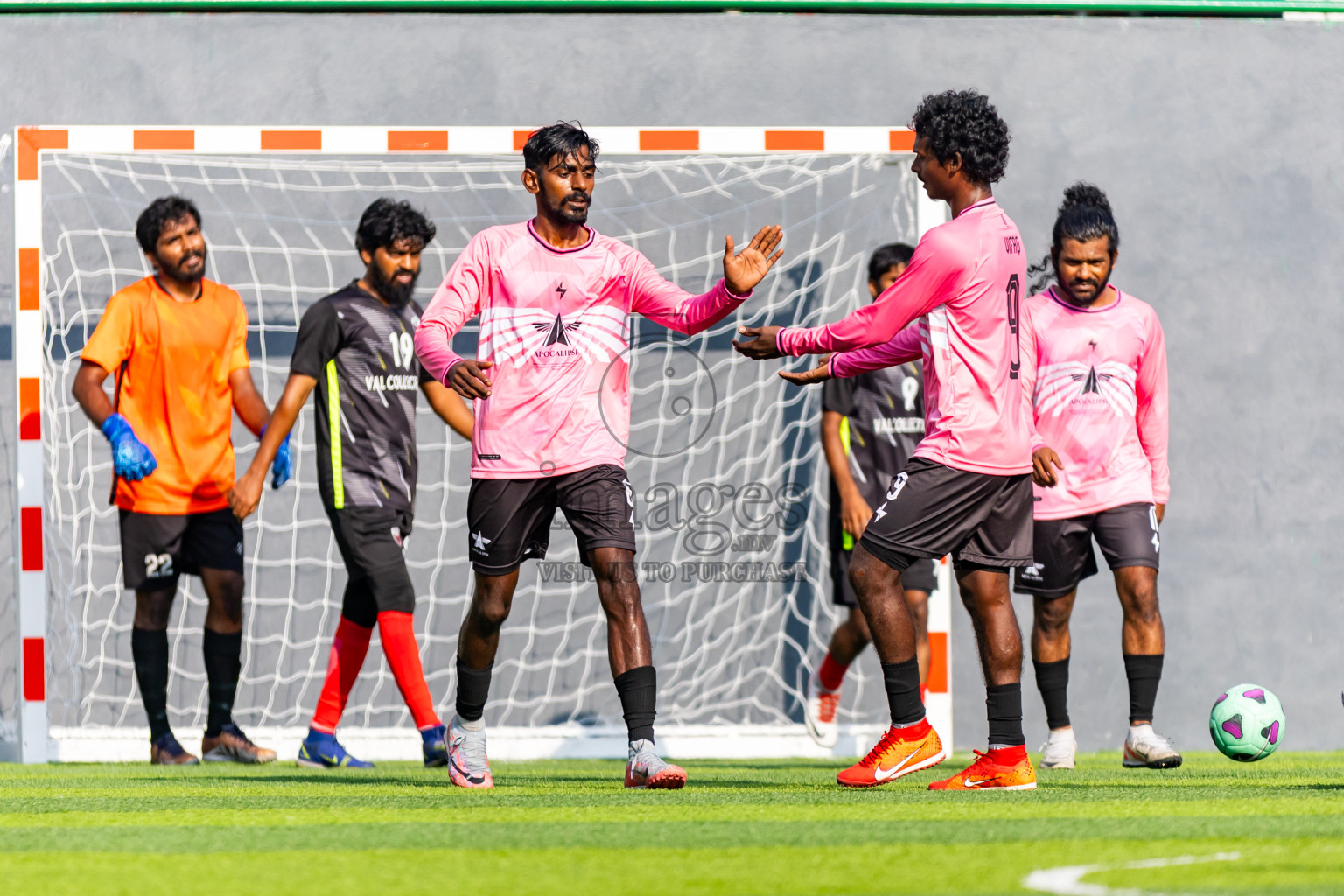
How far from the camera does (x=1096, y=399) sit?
5.76 meters

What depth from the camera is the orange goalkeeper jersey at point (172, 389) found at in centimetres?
616

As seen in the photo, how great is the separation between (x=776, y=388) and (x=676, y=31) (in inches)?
68.0

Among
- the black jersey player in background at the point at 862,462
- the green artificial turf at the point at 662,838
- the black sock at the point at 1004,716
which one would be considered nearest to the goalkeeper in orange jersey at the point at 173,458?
the green artificial turf at the point at 662,838

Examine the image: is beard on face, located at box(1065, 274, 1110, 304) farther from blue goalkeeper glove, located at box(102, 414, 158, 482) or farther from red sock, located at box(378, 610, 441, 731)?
blue goalkeeper glove, located at box(102, 414, 158, 482)

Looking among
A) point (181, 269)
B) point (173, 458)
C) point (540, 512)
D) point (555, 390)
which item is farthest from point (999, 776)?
point (181, 269)

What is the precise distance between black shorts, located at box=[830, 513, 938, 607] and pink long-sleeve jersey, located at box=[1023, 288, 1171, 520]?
2.78 feet

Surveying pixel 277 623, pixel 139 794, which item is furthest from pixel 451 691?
pixel 139 794

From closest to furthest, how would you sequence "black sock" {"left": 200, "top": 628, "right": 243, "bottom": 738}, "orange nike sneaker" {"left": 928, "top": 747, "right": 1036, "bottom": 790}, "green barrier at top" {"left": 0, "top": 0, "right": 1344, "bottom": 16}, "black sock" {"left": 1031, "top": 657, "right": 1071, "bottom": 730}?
"orange nike sneaker" {"left": 928, "top": 747, "right": 1036, "bottom": 790} → "black sock" {"left": 1031, "top": 657, "right": 1071, "bottom": 730} → "black sock" {"left": 200, "top": 628, "right": 243, "bottom": 738} → "green barrier at top" {"left": 0, "top": 0, "right": 1344, "bottom": 16}

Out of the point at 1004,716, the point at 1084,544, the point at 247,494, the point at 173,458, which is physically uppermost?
the point at 173,458

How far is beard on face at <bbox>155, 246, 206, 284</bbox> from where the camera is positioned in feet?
20.5

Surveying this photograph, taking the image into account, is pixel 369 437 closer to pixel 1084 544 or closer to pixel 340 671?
pixel 340 671

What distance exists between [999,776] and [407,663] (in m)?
2.22

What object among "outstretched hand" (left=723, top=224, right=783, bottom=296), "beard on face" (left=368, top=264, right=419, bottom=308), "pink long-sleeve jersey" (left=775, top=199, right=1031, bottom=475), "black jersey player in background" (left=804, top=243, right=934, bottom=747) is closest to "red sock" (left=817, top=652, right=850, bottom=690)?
"black jersey player in background" (left=804, top=243, right=934, bottom=747)

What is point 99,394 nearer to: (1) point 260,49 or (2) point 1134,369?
(1) point 260,49
